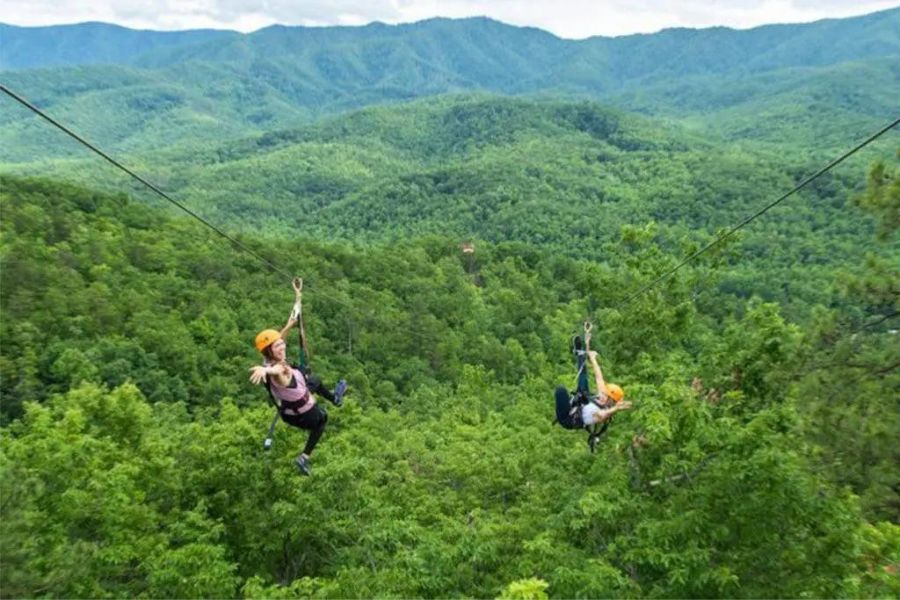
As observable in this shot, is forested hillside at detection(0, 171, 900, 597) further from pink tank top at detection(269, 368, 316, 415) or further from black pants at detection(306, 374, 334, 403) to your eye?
black pants at detection(306, 374, 334, 403)

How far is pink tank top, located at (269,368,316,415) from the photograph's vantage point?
7.25 m

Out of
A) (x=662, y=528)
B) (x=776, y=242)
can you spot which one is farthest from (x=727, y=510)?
(x=776, y=242)

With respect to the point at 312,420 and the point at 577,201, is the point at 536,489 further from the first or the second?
the point at 577,201

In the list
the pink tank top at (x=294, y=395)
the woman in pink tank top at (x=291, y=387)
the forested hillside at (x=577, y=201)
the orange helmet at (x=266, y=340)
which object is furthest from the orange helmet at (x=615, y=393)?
the forested hillside at (x=577, y=201)

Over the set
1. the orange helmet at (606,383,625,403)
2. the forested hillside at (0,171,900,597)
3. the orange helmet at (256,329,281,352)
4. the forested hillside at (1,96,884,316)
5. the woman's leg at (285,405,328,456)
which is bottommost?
the forested hillside at (1,96,884,316)

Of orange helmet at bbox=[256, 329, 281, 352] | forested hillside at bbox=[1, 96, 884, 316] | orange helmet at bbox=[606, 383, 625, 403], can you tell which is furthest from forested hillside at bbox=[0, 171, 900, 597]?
forested hillside at bbox=[1, 96, 884, 316]

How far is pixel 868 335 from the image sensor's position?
11633mm

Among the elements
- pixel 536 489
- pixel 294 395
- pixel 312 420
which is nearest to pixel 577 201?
pixel 536 489

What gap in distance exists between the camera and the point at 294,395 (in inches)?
288

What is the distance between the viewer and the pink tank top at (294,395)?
7.25 meters

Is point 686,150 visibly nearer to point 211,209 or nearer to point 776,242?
point 776,242

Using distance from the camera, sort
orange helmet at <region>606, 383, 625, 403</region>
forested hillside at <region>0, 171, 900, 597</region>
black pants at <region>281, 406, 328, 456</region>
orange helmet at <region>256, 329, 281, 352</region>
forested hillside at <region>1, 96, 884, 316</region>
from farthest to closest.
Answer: forested hillside at <region>1, 96, 884, 316</region>
forested hillside at <region>0, 171, 900, 597</region>
orange helmet at <region>606, 383, 625, 403</region>
black pants at <region>281, 406, 328, 456</region>
orange helmet at <region>256, 329, 281, 352</region>

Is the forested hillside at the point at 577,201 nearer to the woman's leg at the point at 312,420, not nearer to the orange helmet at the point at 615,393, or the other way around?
the orange helmet at the point at 615,393

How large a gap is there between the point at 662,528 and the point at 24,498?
8.78 metres
